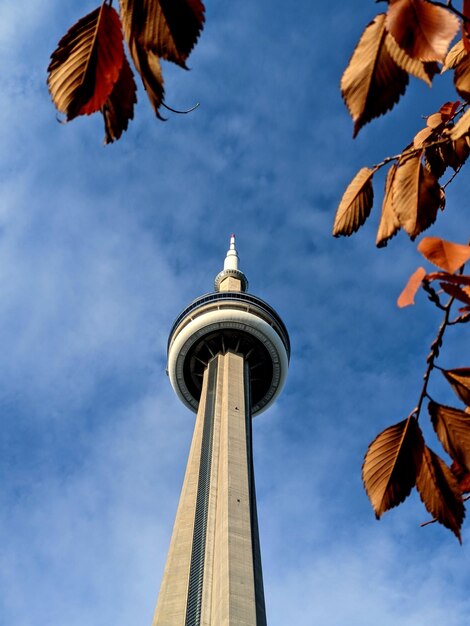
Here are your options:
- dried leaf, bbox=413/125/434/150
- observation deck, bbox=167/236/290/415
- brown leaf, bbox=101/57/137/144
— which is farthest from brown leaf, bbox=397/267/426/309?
observation deck, bbox=167/236/290/415

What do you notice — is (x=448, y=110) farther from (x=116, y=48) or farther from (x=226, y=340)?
(x=226, y=340)

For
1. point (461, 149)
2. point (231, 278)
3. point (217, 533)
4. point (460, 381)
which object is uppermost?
point (231, 278)

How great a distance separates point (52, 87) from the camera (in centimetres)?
147

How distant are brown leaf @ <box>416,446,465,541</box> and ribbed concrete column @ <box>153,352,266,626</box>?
92.6 ft

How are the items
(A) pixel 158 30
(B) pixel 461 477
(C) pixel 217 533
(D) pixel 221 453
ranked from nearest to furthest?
(A) pixel 158 30 < (B) pixel 461 477 < (C) pixel 217 533 < (D) pixel 221 453

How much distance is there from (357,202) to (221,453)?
36.4m

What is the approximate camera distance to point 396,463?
1810 millimetres

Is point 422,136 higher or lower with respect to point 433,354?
higher

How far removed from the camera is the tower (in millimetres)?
29594

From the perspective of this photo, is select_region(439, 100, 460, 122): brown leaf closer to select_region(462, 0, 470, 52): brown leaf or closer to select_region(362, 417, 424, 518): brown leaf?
select_region(462, 0, 470, 52): brown leaf

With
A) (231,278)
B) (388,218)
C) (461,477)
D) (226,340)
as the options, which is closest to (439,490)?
(461,477)

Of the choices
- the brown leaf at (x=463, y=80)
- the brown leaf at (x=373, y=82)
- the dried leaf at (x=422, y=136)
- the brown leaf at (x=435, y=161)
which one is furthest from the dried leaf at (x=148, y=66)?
the brown leaf at (x=435, y=161)

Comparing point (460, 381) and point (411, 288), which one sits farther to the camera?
point (460, 381)

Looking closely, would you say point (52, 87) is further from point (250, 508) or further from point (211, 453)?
point (211, 453)
